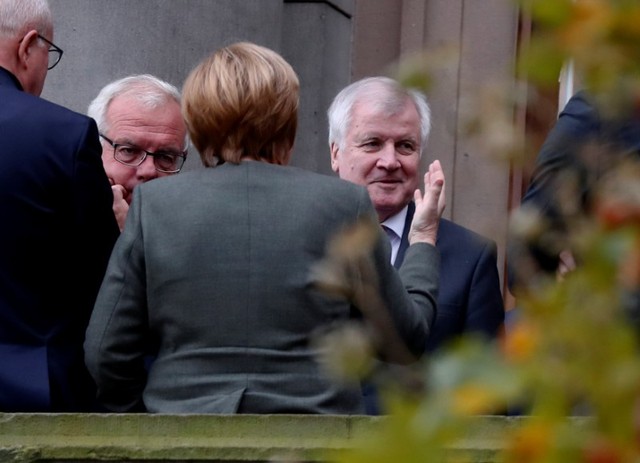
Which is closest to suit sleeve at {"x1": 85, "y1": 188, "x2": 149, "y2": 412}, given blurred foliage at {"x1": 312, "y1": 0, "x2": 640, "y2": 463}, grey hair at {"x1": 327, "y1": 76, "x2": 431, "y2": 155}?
grey hair at {"x1": 327, "y1": 76, "x2": 431, "y2": 155}

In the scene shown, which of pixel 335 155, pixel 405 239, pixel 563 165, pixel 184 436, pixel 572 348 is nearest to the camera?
pixel 572 348

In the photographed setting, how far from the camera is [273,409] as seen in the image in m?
3.46

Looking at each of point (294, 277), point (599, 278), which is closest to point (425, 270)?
point (294, 277)

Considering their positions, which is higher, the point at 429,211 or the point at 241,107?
the point at 241,107

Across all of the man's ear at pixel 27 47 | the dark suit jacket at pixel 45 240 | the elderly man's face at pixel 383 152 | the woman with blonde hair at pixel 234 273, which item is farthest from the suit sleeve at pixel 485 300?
the man's ear at pixel 27 47

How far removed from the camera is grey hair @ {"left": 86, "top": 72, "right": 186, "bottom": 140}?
507 centimetres

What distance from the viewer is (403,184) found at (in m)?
5.04

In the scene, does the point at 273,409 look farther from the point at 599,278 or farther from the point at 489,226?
the point at 599,278

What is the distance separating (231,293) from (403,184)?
68.2 inches

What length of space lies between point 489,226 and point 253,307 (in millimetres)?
2229

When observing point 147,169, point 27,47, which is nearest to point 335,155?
point 147,169

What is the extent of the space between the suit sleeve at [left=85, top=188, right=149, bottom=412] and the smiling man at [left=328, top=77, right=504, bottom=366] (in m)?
1.20

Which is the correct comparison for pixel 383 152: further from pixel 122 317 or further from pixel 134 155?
pixel 122 317

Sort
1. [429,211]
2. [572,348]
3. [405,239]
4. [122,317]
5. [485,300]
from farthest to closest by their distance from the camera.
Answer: [405,239] → [485,300] → [429,211] → [122,317] → [572,348]
